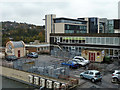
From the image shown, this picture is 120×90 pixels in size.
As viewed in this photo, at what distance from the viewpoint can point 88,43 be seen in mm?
27344

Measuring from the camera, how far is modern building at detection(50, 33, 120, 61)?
80.3ft

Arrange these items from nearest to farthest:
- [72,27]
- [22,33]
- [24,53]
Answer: [24,53]
[72,27]
[22,33]

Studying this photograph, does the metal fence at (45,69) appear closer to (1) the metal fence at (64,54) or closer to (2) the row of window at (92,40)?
(1) the metal fence at (64,54)

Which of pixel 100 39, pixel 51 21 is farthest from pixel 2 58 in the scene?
pixel 51 21

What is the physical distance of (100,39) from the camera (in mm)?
25922

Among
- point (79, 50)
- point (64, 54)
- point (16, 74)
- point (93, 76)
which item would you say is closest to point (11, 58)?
point (16, 74)

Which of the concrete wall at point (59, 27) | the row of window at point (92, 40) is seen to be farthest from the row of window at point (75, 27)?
the row of window at point (92, 40)

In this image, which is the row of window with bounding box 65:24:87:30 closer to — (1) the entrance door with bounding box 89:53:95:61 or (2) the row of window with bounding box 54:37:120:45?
(2) the row of window with bounding box 54:37:120:45

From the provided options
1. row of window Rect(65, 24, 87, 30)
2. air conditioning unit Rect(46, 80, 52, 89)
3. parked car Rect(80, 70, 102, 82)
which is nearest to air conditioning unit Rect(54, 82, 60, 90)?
air conditioning unit Rect(46, 80, 52, 89)

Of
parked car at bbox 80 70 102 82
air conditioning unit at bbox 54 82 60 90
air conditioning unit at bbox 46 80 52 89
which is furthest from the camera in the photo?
parked car at bbox 80 70 102 82

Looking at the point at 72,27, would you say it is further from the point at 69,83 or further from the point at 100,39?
the point at 69,83

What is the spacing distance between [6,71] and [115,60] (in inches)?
606

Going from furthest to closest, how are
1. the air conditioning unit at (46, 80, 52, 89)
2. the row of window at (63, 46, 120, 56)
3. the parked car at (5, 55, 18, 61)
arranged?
the parked car at (5, 55, 18, 61) < the row of window at (63, 46, 120, 56) < the air conditioning unit at (46, 80, 52, 89)

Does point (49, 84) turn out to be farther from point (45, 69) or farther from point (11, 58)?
point (11, 58)
